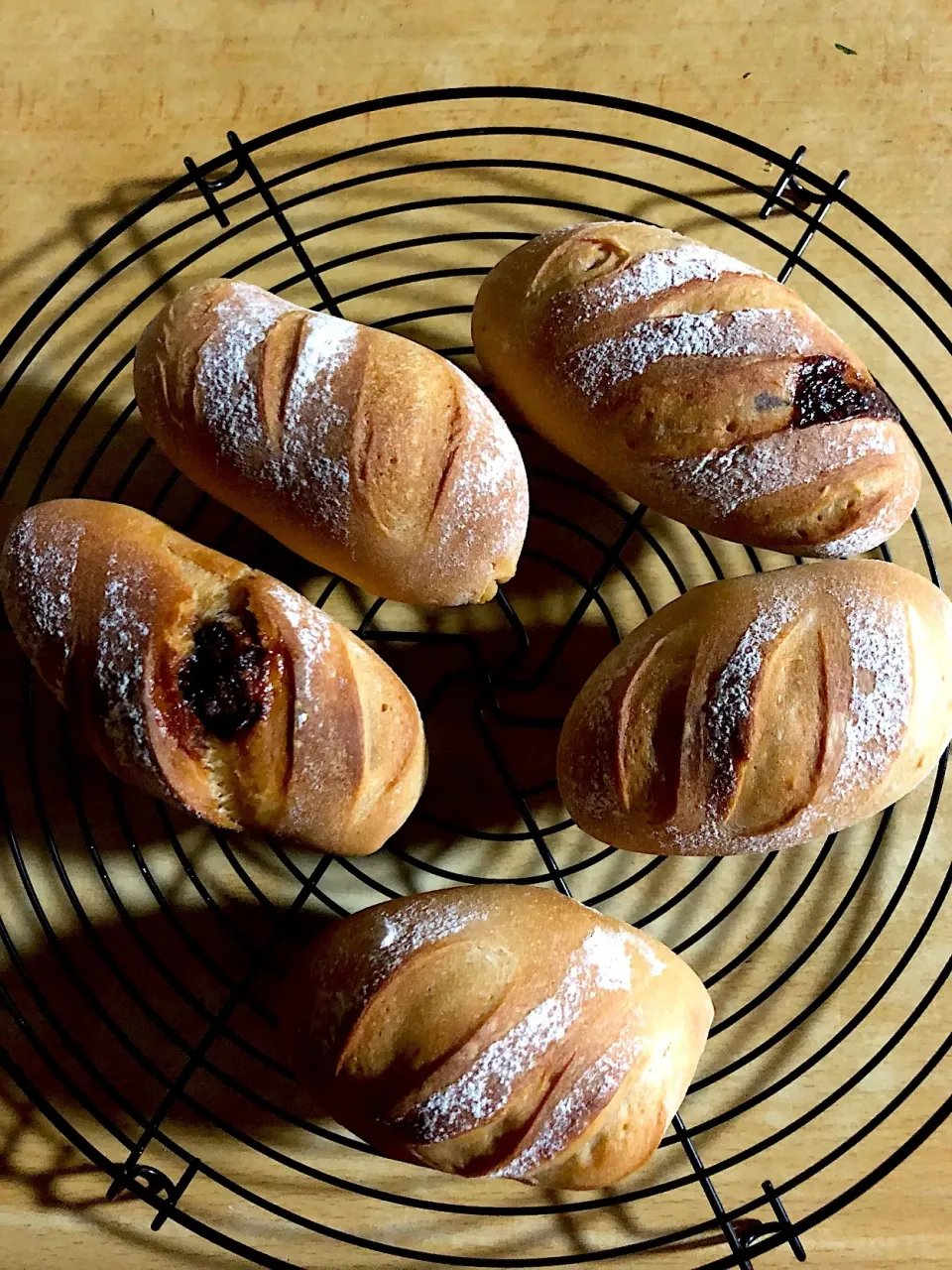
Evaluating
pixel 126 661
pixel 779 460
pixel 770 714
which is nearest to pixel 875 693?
pixel 770 714

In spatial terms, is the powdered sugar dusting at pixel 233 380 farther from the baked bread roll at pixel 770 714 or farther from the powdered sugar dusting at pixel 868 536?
the powdered sugar dusting at pixel 868 536

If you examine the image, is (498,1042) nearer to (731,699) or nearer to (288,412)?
(731,699)

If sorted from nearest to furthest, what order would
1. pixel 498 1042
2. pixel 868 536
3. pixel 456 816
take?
pixel 498 1042, pixel 868 536, pixel 456 816

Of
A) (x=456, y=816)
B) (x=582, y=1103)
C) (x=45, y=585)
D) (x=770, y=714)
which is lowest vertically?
(x=582, y=1103)

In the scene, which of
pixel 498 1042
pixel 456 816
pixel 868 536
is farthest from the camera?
pixel 456 816

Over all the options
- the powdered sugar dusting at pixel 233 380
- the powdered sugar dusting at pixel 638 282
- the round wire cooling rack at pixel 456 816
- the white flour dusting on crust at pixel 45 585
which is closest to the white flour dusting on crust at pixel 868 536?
the round wire cooling rack at pixel 456 816

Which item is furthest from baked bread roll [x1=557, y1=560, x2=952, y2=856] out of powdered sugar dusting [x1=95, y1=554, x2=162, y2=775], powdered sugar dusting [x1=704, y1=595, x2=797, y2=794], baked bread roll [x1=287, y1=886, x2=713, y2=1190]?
powdered sugar dusting [x1=95, y1=554, x2=162, y2=775]
